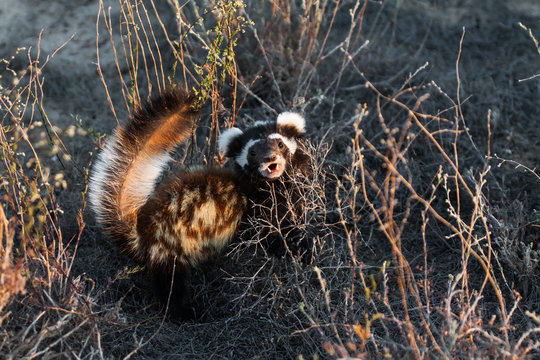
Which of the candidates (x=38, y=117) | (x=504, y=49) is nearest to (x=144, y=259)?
(x=38, y=117)

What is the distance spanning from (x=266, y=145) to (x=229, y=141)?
39 centimetres

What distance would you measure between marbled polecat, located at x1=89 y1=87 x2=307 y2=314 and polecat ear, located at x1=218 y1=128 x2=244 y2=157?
0.10 metres

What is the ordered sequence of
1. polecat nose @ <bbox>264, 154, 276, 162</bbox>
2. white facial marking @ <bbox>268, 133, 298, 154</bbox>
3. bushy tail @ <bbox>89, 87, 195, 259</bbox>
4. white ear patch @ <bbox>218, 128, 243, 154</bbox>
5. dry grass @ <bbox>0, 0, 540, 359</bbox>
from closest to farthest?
dry grass @ <bbox>0, 0, 540, 359</bbox>, bushy tail @ <bbox>89, 87, 195, 259</bbox>, polecat nose @ <bbox>264, 154, 276, 162</bbox>, white facial marking @ <bbox>268, 133, 298, 154</bbox>, white ear patch @ <bbox>218, 128, 243, 154</bbox>

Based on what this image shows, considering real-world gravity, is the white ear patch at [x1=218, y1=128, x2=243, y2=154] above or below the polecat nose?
above

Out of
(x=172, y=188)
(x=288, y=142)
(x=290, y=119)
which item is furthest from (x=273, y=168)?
(x=172, y=188)

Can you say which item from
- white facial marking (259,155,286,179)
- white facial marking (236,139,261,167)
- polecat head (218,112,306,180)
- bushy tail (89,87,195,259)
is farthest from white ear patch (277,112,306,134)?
bushy tail (89,87,195,259)

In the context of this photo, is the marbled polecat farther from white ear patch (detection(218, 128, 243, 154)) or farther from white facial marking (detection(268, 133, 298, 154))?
white ear patch (detection(218, 128, 243, 154))

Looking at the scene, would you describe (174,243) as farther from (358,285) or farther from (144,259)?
(358,285)

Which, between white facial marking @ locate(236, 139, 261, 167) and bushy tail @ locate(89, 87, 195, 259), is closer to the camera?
bushy tail @ locate(89, 87, 195, 259)

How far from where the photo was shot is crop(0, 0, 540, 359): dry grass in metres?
3.11

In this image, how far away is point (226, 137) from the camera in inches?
175

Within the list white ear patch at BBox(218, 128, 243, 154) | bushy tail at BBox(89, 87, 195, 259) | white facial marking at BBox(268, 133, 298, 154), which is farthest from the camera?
white ear patch at BBox(218, 128, 243, 154)

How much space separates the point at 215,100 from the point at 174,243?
3.98 ft

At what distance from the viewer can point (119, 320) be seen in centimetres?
358
